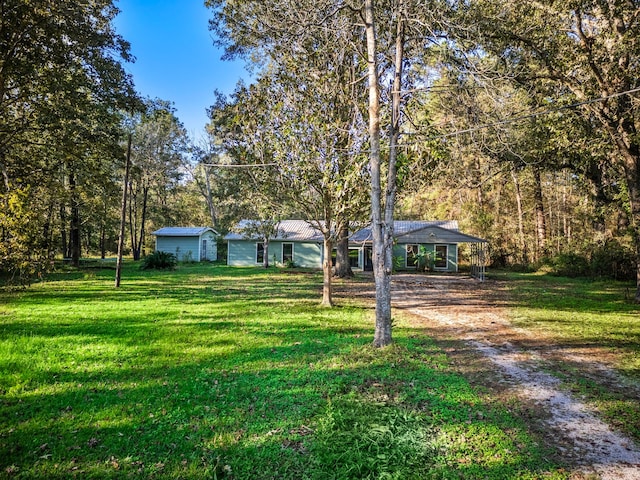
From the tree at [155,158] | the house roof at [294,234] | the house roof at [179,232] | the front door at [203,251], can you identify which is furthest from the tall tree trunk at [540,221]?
the tree at [155,158]

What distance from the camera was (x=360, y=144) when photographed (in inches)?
339

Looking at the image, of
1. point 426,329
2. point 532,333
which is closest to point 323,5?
point 426,329

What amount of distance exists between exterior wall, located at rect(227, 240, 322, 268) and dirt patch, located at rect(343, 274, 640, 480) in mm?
15711

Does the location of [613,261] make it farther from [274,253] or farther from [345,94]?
[274,253]

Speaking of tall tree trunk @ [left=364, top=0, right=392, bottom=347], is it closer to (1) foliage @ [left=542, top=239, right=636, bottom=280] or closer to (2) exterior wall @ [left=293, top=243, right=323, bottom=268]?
(1) foliage @ [left=542, top=239, right=636, bottom=280]

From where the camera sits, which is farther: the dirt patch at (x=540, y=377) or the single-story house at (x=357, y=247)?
the single-story house at (x=357, y=247)

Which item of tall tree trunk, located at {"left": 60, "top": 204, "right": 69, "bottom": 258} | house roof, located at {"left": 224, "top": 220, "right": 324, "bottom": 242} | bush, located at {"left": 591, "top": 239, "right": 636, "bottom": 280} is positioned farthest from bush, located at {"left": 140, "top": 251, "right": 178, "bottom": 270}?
bush, located at {"left": 591, "top": 239, "right": 636, "bottom": 280}

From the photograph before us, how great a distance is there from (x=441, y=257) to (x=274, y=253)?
12290 millimetres

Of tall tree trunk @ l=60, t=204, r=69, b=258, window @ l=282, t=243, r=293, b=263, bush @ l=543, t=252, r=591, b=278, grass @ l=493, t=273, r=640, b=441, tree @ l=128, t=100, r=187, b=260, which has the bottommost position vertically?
grass @ l=493, t=273, r=640, b=441

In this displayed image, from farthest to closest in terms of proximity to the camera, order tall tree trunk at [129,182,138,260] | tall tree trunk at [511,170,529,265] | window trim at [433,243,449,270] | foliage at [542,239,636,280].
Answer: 1. tall tree trunk at [129,182,138,260]
2. tall tree trunk at [511,170,529,265]
3. window trim at [433,243,449,270]
4. foliage at [542,239,636,280]

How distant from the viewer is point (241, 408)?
4.16 m

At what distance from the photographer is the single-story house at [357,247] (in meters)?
24.2

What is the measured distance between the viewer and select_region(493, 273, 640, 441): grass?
434cm

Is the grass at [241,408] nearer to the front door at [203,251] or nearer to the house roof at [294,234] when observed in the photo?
the house roof at [294,234]
